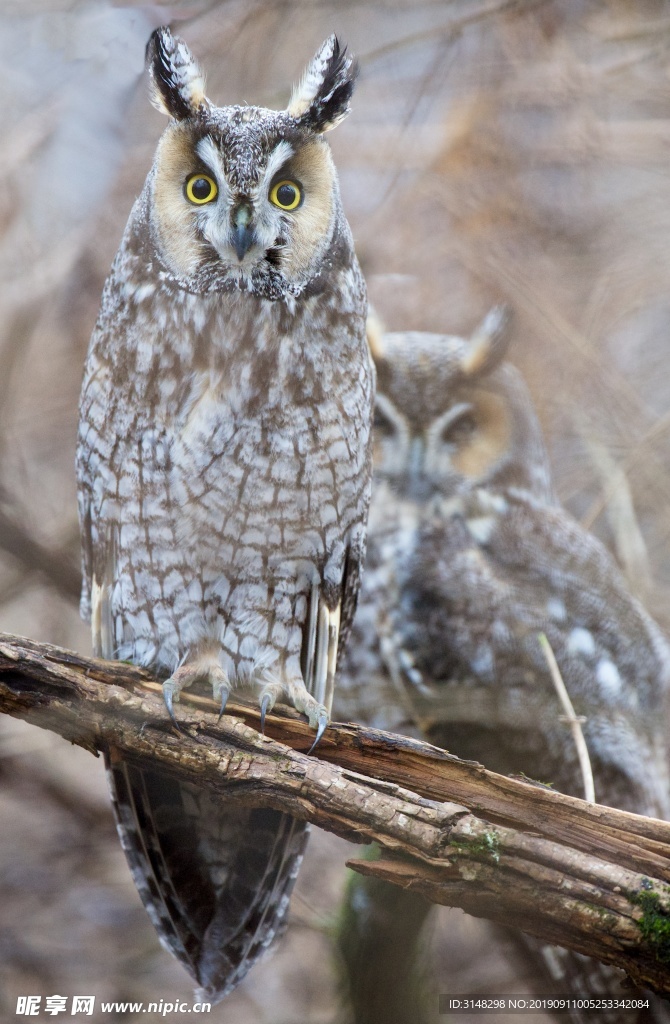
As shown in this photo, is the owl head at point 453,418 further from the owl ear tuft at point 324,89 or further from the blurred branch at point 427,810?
the blurred branch at point 427,810

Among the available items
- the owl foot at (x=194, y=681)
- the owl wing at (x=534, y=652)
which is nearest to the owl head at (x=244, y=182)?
the owl foot at (x=194, y=681)

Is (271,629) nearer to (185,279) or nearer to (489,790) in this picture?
(489,790)

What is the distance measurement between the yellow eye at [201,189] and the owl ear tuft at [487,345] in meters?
1.22

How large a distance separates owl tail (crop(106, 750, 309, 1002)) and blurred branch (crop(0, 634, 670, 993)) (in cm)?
38

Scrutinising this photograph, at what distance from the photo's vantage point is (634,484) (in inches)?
111

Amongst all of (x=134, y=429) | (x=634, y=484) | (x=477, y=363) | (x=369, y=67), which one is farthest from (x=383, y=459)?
(x=369, y=67)

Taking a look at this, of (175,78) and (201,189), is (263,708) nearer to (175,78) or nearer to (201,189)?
(201,189)

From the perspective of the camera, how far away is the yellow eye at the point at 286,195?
1.60 metres

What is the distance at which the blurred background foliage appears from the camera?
8.20 feet

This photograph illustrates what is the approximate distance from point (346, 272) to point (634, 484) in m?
1.48

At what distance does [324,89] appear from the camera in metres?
1.62

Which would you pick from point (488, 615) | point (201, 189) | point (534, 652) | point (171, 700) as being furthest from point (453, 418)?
point (171, 700)

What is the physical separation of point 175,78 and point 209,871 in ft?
5.34

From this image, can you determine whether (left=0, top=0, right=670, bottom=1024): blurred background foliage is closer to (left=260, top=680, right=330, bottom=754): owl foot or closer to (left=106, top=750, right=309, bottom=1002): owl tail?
(left=106, top=750, right=309, bottom=1002): owl tail
